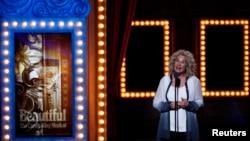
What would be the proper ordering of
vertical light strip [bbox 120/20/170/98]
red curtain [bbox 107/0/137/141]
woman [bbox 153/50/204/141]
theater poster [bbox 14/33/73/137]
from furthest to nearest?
vertical light strip [bbox 120/20/170/98], red curtain [bbox 107/0/137/141], theater poster [bbox 14/33/73/137], woman [bbox 153/50/204/141]

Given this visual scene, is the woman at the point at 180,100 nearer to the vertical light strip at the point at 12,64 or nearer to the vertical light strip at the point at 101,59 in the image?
the vertical light strip at the point at 101,59

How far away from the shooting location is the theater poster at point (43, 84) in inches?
196

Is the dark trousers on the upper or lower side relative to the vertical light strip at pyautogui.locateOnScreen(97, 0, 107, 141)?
lower

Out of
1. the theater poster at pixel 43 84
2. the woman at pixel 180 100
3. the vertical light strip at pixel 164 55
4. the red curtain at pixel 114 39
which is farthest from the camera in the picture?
the vertical light strip at pixel 164 55

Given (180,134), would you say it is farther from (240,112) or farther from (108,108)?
(240,112)

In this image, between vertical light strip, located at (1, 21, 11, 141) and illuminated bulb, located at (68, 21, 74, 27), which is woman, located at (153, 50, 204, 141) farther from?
vertical light strip, located at (1, 21, 11, 141)

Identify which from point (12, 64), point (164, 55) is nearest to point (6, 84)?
point (12, 64)

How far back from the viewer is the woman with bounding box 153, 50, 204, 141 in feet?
14.0

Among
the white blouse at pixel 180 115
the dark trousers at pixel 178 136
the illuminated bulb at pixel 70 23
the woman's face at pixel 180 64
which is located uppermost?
the illuminated bulb at pixel 70 23

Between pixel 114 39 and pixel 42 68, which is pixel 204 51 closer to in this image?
pixel 114 39

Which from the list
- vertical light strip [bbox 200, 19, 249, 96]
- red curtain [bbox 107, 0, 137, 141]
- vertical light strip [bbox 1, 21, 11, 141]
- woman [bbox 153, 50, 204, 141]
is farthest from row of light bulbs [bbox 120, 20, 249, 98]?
woman [bbox 153, 50, 204, 141]

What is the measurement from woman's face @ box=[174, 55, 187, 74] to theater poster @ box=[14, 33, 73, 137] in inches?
49.2

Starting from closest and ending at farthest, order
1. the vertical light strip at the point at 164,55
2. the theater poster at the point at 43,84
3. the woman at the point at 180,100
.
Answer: the woman at the point at 180,100 < the theater poster at the point at 43,84 < the vertical light strip at the point at 164,55

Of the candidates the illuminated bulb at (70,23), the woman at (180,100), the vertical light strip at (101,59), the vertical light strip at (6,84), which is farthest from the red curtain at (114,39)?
the woman at (180,100)
